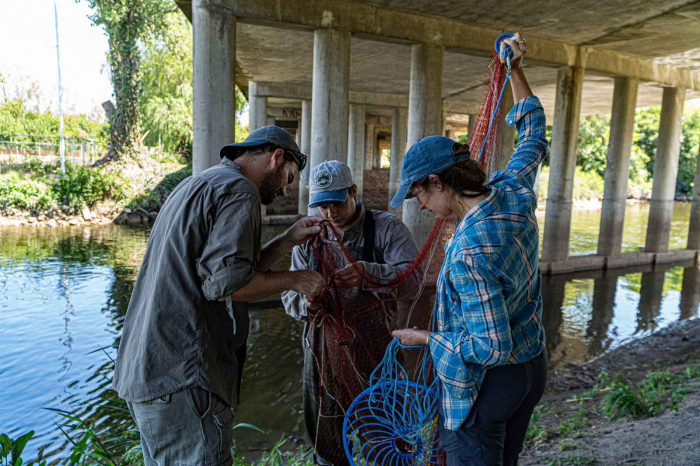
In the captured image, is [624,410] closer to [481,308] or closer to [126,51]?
[481,308]

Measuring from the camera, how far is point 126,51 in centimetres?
2552

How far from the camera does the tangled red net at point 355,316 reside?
10.5 ft

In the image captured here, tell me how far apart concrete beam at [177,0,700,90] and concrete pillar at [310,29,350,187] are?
1.07ft

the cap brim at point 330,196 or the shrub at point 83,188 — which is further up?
the cap brim at point 330,196

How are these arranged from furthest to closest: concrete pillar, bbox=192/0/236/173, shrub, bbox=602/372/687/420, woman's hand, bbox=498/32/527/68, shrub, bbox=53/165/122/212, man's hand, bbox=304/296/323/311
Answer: shrub, bbox=53/165/122/212 < concrete pillar, bbox=192/0/236/173 < shrub, bbox=602/372/687/420 < man's hand, bbox=304/296/323/311 < woman's hand, bbox=498/32/527/68

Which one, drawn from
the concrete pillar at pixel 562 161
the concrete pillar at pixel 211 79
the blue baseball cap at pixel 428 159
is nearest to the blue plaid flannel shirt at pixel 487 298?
the blue baseball cap at pixel 428 159

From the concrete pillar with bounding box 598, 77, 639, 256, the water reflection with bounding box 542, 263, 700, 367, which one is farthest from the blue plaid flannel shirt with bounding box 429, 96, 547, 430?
the concrete pillar with bounding box 598, 77, 639, 256

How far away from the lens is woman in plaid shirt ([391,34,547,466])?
1.97 m

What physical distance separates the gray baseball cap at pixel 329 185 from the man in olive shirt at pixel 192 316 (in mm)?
962

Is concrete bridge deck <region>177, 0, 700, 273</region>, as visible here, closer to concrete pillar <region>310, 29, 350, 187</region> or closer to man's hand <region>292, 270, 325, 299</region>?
concrete pillar <region>310, 29, 350, 187</region>

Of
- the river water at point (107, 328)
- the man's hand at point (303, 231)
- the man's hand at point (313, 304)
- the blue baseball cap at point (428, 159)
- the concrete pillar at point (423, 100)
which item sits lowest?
the river water at point (107, 328)

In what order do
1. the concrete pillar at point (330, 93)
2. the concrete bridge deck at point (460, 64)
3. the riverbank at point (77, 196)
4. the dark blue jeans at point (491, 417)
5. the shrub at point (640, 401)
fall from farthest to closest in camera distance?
the riverbank at point (77, 196), the concrete pillar at point (330, 93), the concrete bridge deck at point (460, 64), the shrub at point (640, 401), the dark blue jeans at point (491, 417)

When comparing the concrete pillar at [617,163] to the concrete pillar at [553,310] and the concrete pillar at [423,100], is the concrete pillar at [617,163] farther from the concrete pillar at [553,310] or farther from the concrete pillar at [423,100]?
the concrete pillar at [423,100]

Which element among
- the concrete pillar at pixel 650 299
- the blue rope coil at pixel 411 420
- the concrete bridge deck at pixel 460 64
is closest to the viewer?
the blue rope coil at pixel 411 420
